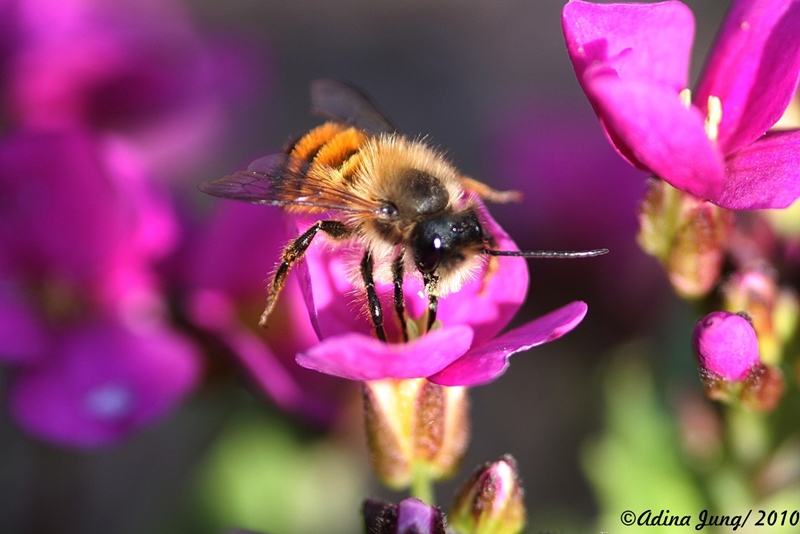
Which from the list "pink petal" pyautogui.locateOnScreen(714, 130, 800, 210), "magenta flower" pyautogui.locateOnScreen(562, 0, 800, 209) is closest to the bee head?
"magenta flower" pyautogui.locateOnScreen(562, 0, 800, 209)

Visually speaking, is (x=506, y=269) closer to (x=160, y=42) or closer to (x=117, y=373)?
(x=117, y=373)

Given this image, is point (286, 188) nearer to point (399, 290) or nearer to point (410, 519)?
point (399, 290)

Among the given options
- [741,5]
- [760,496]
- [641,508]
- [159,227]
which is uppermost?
A: [741,5]

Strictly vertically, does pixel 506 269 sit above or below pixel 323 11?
above

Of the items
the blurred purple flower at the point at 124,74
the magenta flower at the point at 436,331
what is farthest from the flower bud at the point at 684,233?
the blurred purple flower at the point at 124,74

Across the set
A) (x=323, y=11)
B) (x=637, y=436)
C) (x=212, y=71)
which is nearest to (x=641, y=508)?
(x=637, y=436)

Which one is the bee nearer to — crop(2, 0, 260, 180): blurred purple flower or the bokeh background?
the bokeh background
